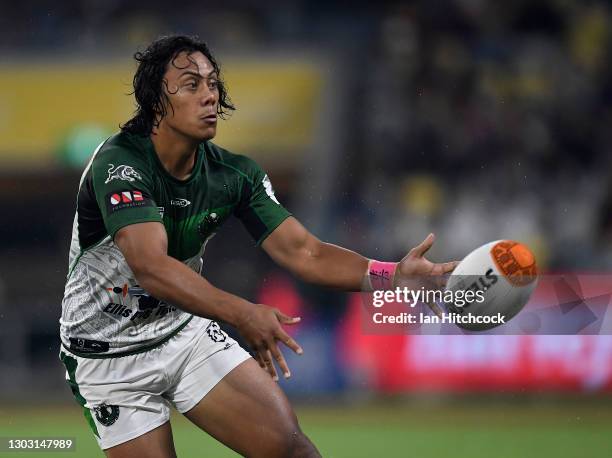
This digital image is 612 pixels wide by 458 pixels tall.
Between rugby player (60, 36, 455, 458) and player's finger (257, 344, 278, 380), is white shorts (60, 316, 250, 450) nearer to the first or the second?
rugby player (60, 36, 455, 458)

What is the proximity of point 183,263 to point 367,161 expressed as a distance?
10.1 metres

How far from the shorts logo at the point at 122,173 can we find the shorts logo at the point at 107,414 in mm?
1210

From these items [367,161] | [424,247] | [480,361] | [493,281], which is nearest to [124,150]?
[424,247]

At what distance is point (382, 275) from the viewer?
18.7 ft

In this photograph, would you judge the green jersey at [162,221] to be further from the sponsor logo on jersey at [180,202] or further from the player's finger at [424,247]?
the player's finger at [424,247]

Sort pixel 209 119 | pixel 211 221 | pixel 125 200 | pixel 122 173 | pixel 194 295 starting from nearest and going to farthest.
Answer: pixel 194 295 < pixel 125 200 < pixel 122 173 < pixel 209 119 < pixel 211 221

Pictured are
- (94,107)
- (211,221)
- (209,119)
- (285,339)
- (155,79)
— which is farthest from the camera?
(94,107)

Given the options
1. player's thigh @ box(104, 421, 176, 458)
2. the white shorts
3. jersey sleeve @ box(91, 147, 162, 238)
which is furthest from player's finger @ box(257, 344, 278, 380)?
player's thigh @ box(104, 421, 176, 458)

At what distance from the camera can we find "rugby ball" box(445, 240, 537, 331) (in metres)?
5.43

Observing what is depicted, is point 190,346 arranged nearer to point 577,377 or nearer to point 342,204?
point 577,377

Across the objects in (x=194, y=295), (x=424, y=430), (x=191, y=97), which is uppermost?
(x=191, y=97)

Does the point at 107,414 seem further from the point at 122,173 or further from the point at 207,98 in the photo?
the point at 207,98

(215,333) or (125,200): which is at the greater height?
(125,200)

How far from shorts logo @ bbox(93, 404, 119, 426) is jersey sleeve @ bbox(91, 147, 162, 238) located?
103 cm
